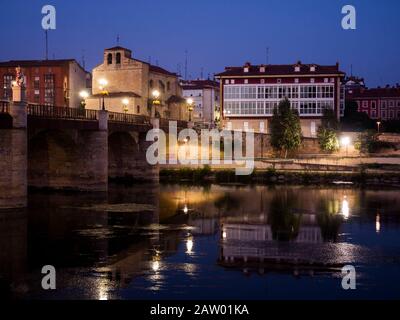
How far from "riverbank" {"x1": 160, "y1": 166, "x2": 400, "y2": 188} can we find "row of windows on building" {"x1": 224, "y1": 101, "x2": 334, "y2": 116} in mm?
27988

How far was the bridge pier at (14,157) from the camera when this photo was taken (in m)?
33.4

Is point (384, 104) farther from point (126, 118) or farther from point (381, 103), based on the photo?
point (126, 118)

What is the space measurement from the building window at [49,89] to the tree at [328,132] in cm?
3679

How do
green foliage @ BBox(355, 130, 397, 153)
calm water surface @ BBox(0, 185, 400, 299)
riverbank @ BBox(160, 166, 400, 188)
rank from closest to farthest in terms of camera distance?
calm water surface @ BBox(0, 185, 400, 299)
riverbank @ BBox(160, 166, 400, 188)
green foliage @ BBox(355, 130, 397, 153)

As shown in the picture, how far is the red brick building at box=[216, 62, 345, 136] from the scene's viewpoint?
3538 inches

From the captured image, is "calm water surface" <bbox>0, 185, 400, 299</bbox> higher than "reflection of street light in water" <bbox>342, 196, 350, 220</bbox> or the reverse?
the reverse

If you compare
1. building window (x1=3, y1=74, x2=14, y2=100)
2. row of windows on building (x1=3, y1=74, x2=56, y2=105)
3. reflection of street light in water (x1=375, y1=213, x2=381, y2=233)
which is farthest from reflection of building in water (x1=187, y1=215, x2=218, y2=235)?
building window (x1=3, y1=74, x2=14, y2=100)

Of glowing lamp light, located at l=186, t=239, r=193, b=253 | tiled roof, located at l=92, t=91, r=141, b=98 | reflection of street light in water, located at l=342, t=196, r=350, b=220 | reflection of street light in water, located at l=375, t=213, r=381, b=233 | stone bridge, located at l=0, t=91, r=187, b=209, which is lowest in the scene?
glowing lamp light, located at l=186, t=239, r=193, b=253

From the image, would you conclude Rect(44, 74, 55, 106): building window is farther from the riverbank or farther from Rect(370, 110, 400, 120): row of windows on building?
Rect(370, 110, 400, 120): row of windows on building

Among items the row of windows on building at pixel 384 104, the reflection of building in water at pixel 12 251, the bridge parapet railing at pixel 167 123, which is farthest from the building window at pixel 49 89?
the row of windows on building at pixel 384 104

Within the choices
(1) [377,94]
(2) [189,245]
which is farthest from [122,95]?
(1) [377,94]
